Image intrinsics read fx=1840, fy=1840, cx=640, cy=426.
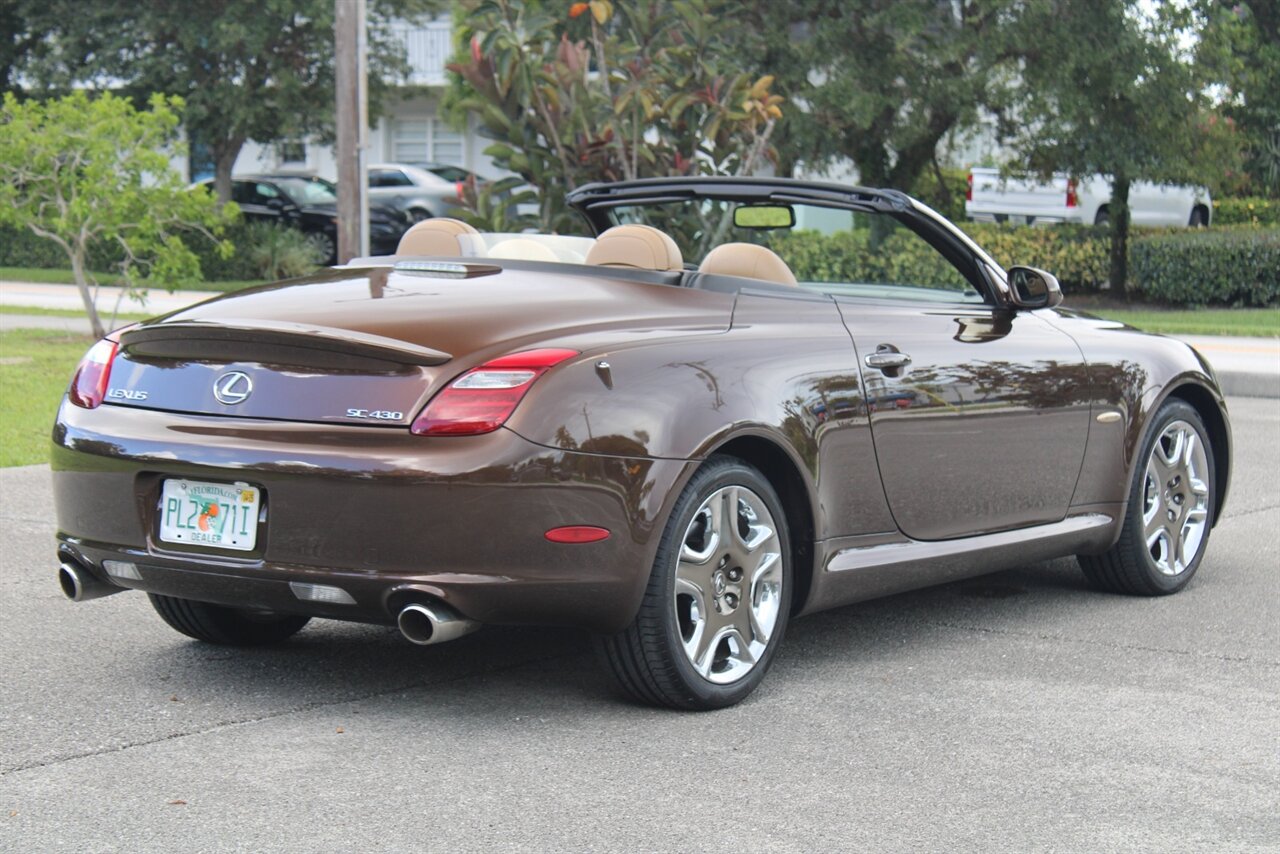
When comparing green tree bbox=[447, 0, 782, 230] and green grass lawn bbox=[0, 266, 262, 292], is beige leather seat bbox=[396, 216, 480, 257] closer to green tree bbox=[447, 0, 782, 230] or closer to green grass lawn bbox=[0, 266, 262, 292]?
green tree bbox=[447, 0, 782, 230]

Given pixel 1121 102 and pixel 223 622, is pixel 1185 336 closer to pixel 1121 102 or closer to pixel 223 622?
pixel 1121 102

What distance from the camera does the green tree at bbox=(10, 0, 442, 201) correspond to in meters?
26.5

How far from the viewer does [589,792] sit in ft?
13.4

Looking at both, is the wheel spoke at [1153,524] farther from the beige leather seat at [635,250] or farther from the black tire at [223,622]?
the black tire at [223,622]

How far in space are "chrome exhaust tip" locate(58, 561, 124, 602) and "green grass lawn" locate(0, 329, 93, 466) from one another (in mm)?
2735

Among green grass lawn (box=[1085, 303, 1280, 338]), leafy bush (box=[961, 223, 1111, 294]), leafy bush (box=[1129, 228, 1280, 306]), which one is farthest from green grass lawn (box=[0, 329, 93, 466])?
leafy bush (box=[1129, 228, 1280, 306])

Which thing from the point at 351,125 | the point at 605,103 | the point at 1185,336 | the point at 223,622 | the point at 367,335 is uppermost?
the point at 605,103

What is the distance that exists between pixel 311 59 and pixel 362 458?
24.7 metres

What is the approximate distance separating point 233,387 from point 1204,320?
18.7 m

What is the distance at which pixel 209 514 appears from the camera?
4.57 m

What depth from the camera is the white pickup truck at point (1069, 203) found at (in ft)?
104

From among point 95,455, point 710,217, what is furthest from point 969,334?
point 710,217

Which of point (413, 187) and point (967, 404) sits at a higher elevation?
point (967, 404)

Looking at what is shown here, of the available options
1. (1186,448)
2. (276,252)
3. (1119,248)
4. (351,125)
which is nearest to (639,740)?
(1186,448)
